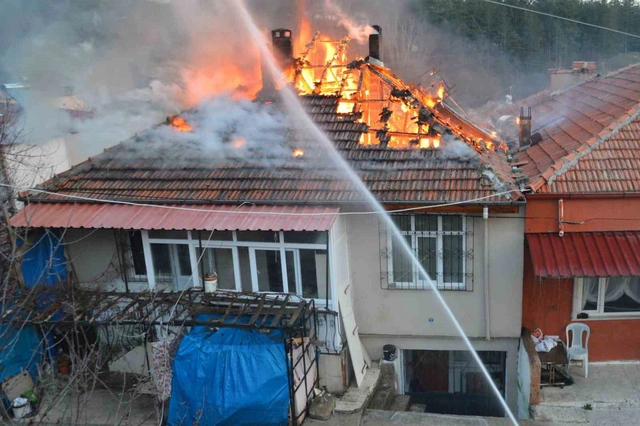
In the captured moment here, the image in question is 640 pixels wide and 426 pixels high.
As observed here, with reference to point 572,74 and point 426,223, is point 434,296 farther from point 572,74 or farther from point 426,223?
point 572,74

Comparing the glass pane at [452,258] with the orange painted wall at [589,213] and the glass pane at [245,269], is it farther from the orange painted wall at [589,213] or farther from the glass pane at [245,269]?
the glass pane at [245,269]

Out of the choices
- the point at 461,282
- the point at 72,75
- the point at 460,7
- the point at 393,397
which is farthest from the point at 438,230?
the point at 460,7

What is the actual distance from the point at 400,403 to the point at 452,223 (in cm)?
387

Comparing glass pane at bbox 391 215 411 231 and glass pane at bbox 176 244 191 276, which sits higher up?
glass pane at bbox 391 215 411 231

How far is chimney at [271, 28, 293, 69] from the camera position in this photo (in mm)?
14344

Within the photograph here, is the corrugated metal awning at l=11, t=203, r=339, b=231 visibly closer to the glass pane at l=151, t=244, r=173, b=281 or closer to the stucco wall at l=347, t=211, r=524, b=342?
the glass pane at l=151, t=244, r=173, b=281

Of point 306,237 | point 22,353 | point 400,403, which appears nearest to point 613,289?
point 400,403

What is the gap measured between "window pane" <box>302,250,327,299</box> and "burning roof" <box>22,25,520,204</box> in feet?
3.54

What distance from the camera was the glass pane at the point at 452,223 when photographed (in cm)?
1085

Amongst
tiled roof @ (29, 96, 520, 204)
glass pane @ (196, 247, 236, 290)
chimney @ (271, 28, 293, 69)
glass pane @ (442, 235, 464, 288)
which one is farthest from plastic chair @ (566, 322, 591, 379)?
chimney @ (271, 28, 293, 69)

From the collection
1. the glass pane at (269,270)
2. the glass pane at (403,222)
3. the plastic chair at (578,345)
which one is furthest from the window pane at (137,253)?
the plastic chair at (578,345)

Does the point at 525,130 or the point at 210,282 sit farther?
the point at 525,130

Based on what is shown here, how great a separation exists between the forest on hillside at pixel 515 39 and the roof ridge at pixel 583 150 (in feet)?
112

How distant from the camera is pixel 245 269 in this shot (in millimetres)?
11188
